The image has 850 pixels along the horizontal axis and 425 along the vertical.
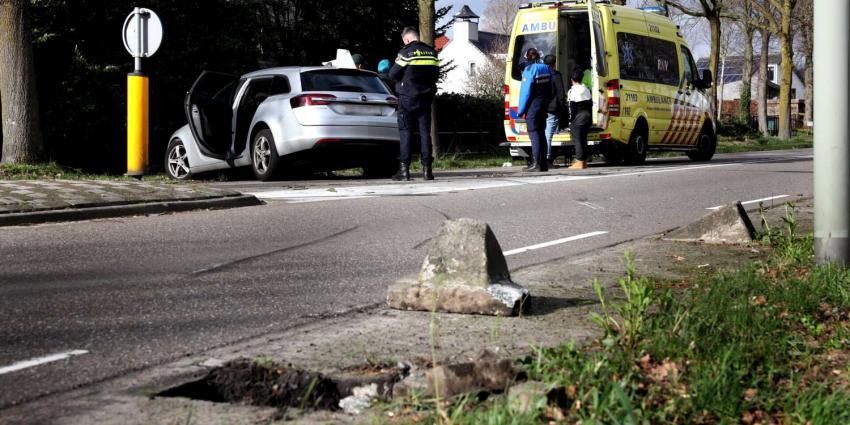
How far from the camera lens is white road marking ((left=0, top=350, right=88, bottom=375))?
418cm

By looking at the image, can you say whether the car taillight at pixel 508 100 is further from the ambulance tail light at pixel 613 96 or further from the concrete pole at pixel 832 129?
the concrete pole at pixel 832 129

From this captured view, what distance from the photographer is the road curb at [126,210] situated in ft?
29.5

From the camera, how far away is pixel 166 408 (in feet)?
11.9

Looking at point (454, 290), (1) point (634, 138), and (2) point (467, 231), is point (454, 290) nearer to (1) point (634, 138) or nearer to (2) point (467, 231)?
(2) point (467, 231)

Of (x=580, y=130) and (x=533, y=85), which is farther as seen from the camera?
(x=580, y=130)

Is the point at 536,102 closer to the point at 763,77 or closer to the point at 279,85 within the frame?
the point at 279,85

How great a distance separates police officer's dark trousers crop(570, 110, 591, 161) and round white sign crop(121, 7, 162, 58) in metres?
8.25

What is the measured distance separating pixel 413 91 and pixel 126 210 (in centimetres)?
583

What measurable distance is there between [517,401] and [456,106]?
3129cm

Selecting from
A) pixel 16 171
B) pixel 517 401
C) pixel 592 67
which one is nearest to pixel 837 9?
pixel 517 401

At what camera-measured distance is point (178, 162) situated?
16.1 m

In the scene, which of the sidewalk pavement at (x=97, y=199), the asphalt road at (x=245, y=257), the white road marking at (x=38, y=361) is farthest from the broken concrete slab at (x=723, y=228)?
the white road marking at (x=38, y=361)

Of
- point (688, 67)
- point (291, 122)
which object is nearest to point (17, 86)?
point (291, 122)

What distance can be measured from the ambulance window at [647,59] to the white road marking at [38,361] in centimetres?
1722
